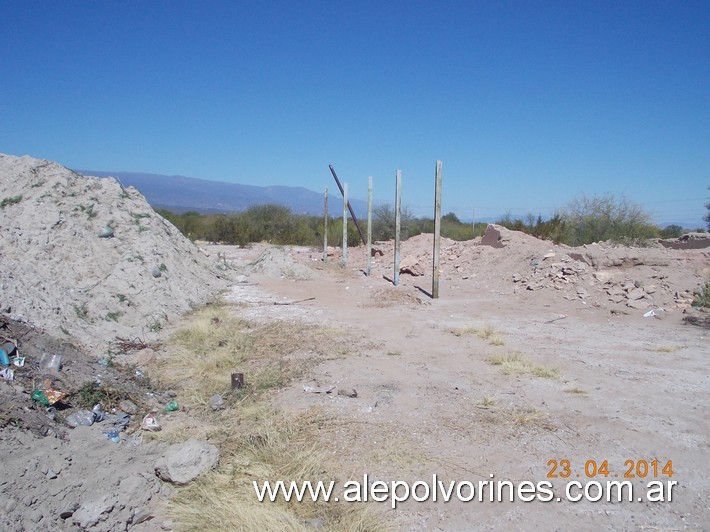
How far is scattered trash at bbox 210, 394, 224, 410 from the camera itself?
4617 mm

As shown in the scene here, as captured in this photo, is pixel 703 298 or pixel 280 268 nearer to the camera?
pixel 703 298

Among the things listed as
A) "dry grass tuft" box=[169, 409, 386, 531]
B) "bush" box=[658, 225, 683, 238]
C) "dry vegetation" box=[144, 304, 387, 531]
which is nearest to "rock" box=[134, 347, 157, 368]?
"dry vegetation" box=[144, 304, 387, 531]

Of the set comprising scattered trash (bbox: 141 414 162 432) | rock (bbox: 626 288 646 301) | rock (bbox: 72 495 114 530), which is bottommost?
rock (bbox: 72 495 114 530)

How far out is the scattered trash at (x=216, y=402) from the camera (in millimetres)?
4617

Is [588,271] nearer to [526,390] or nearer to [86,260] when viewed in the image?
[526,390]

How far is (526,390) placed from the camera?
507cm

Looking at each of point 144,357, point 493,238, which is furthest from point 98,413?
point 493,238

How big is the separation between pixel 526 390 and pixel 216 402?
2877mm

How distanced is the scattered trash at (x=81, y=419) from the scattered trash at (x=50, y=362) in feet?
2.34

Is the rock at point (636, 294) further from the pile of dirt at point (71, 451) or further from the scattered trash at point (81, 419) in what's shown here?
the scattered trash at point (81, 419)

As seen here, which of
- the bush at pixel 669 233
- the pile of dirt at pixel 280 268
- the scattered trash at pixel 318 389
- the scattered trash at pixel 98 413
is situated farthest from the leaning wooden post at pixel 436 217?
the bush at pixel 669 233

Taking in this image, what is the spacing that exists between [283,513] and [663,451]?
272cm

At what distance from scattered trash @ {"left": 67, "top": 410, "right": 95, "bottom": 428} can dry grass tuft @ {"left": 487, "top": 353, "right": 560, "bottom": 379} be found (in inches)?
154

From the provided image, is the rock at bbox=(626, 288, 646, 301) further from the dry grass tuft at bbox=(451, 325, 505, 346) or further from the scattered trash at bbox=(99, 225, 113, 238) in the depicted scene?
the scattered trash at bbox=(99, 225, 113, 238)
